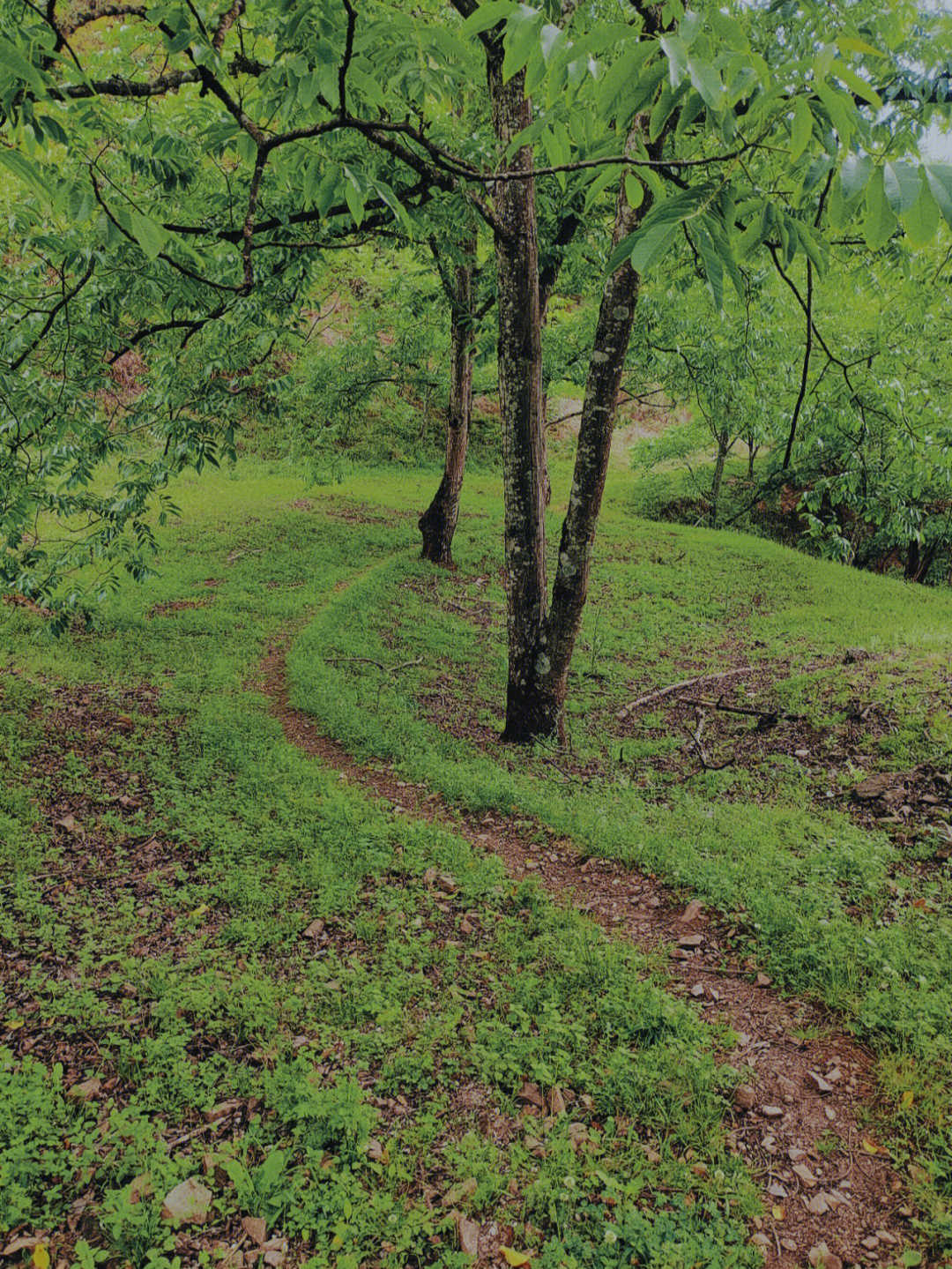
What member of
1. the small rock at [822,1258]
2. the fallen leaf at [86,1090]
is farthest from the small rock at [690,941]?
the fallen leaf at [86,1090]

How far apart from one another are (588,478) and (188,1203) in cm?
603

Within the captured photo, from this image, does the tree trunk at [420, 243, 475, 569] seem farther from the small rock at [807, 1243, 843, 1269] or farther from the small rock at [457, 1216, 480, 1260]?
the small rock at [807, 1243, 843, 1269]

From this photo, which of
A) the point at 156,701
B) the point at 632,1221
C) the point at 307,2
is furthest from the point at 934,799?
the point at 156,701

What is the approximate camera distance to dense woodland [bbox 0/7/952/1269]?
8.36 ft

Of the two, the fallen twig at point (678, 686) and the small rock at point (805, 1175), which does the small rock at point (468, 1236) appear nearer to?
the small rock at point (805, 1175)

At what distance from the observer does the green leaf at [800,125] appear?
149 cm

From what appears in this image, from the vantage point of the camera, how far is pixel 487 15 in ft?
5.07

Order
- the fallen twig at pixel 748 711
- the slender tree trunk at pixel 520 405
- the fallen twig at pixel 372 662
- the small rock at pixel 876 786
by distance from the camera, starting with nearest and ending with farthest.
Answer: the small rock at pixel 876 786 → the slender tree trunk at pixel 520 405 → the fallen twig at pixel 748 711 → the fallen twig at pixel 372 662

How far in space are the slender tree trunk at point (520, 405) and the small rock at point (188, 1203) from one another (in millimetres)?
5128

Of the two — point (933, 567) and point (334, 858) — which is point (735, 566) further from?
point (334, 858)

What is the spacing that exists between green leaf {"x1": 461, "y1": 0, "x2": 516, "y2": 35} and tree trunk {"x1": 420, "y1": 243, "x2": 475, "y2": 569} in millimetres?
12102

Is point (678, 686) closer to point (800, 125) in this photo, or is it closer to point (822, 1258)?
point (822, 1258)

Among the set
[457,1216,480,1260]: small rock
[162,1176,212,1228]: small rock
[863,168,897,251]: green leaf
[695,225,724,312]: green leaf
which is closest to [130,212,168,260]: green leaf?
[695,225,724,312]: green leaf

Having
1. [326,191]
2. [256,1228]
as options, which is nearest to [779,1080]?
[256,1228]
